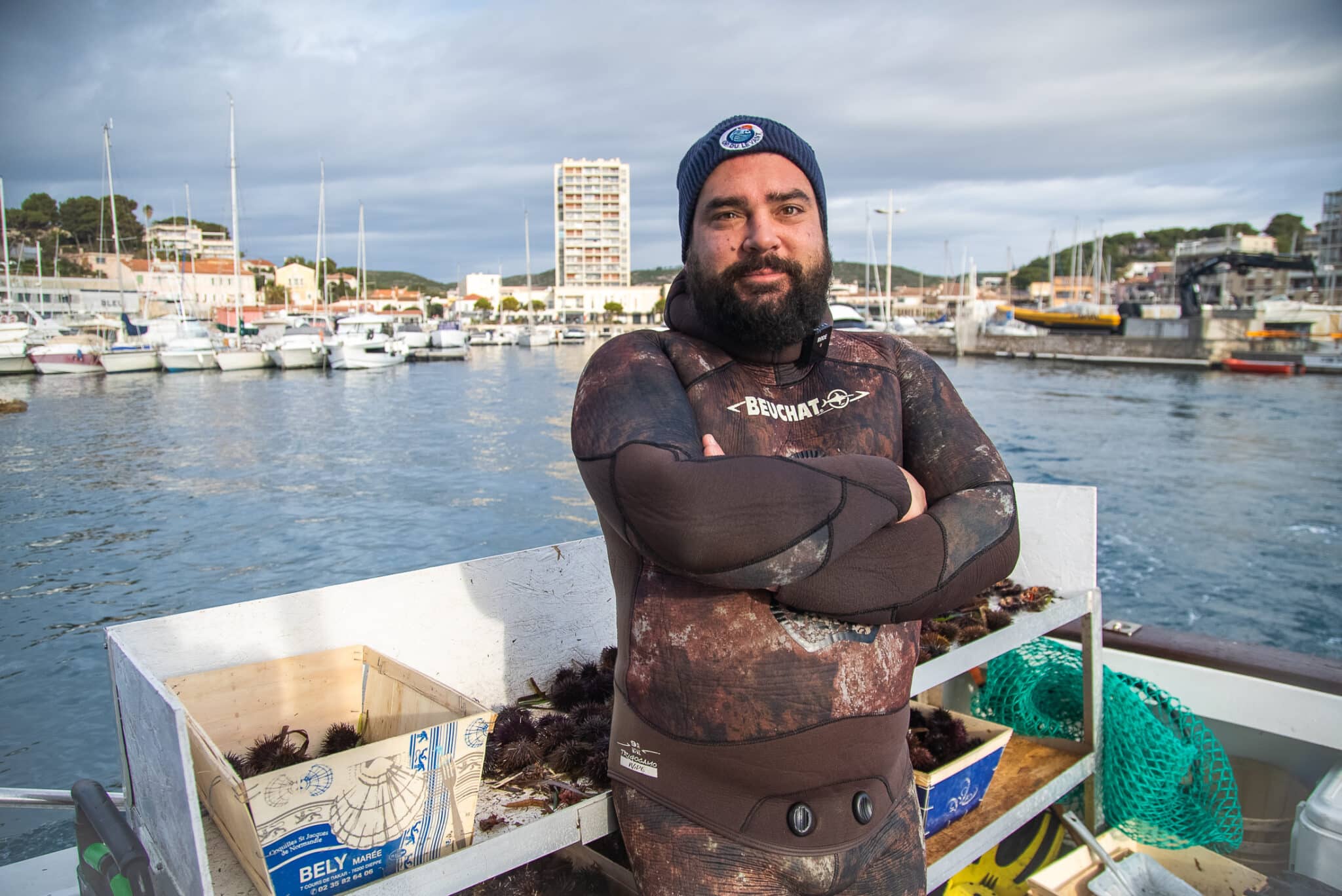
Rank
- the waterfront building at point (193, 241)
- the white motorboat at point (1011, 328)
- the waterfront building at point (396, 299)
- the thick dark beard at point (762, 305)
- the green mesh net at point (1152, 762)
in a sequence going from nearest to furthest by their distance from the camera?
the thick dark beard at point (762, 305), the green mesh net at point (1152, 762), the white motorboat at point (1011, 328), the waterfront building at point (193, 241), the waterfront building at point (396, 299)

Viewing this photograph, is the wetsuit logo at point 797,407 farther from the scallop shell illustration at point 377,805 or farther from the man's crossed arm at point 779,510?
the scallop shell illustration at point 377,805

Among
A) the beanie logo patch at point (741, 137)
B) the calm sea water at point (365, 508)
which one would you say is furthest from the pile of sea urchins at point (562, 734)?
the calm sea water at point (365, 508)

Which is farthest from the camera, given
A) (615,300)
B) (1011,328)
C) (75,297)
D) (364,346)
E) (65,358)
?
(615,300)

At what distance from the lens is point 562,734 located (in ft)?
7.92

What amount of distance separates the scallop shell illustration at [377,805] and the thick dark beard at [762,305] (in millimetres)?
1114

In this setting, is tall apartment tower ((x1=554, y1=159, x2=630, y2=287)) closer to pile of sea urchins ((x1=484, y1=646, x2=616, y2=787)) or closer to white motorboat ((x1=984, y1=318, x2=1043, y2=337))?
white motorboat ((x1=984, y1=318, x2=1043, y2=337))

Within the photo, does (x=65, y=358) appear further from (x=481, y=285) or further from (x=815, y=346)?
(x=481, y=285)

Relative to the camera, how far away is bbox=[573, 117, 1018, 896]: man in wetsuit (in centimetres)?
156

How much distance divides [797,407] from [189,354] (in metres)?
45.1

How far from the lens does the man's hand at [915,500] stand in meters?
1.74

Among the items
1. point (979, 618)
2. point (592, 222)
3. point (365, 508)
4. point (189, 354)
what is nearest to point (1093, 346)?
point (189, 354)

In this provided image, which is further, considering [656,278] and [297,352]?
[656,278]

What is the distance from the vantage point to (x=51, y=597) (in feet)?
28.2

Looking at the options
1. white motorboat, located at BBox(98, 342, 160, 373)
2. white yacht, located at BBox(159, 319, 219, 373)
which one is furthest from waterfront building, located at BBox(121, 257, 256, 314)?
white motorboat, located at BBox(98, 342, 160, 373)
